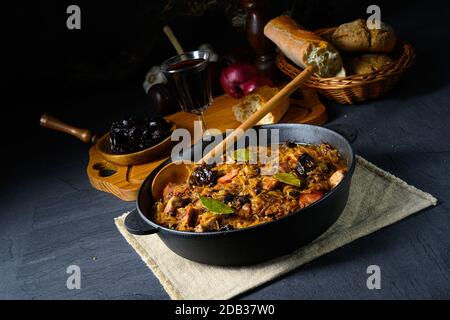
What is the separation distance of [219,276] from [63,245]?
705 mm

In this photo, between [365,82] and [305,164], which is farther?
[365,82]

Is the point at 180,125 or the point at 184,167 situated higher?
the point at 184,167

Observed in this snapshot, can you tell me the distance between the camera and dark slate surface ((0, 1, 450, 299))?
5.11ft

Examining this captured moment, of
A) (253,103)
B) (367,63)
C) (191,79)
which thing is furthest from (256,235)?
(367,63)

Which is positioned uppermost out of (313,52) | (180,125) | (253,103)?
(313,52)

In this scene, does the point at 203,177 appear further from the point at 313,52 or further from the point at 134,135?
the point at 313,52

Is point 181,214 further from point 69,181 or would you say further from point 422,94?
point 422,94

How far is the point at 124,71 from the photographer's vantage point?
3.38 metres

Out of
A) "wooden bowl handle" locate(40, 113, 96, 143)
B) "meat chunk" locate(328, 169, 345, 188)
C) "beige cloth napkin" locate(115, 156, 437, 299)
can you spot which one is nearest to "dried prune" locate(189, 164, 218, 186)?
"beige cloth napkin" locate(115, 156, 437, 299)

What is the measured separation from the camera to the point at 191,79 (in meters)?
2.26

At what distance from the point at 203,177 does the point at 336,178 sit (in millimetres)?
446

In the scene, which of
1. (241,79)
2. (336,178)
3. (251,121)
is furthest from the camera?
(241,79)

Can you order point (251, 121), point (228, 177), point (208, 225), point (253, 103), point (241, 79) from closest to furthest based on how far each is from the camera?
A: 1. point (208, 225)
2. point (228, 177)
3. point (251, 121)
4. point (253, 103)
5. point (241, 79)

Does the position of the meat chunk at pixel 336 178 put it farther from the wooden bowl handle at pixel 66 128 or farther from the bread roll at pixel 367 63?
the wooden bowl handle at pixel 66 128
